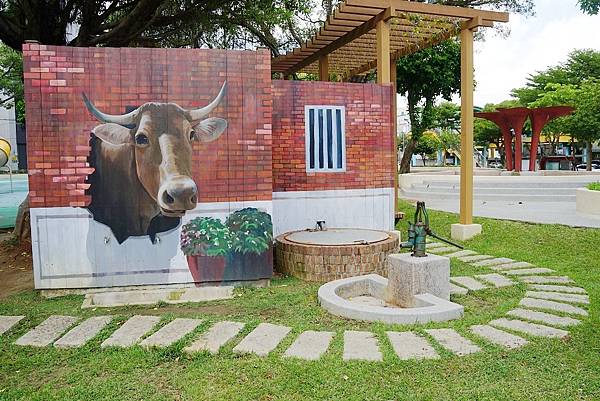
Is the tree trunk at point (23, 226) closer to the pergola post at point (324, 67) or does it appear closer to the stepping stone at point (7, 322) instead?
the stepping stone at point (7, 322)

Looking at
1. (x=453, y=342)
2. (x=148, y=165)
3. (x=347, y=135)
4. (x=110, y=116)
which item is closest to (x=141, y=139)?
(x=148, y=165)

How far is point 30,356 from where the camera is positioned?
3.83 meters

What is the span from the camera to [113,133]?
5.47 metres

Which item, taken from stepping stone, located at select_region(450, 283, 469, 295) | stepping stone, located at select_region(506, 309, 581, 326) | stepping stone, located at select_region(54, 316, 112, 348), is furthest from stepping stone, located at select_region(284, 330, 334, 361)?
stepping stone, located at select_region(450, 283, 469, 295)

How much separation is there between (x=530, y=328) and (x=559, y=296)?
1.19 meters

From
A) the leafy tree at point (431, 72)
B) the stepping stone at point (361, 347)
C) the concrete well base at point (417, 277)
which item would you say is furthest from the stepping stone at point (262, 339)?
the leafy tree at point (431, 72)

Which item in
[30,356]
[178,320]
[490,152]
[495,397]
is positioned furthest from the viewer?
[490,152]

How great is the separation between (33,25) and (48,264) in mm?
5186

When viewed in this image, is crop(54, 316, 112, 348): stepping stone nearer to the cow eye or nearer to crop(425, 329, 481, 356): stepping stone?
the cow eye

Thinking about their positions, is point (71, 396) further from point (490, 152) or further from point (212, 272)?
point (490, 152)

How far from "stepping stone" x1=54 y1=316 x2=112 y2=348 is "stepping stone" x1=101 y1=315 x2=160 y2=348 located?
0.18m

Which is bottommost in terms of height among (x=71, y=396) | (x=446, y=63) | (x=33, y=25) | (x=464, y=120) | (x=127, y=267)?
(x=71, y=396)

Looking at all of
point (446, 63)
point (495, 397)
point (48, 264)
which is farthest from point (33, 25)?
point (446, 63)

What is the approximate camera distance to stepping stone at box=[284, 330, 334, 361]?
12.0ft
